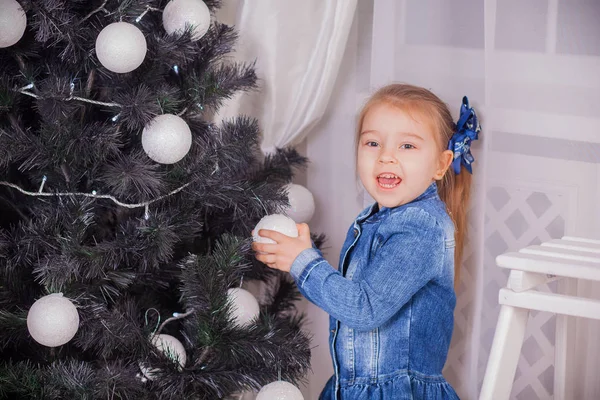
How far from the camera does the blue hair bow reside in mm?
1267

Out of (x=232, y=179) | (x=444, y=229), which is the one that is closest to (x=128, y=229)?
(x=232, y=179)

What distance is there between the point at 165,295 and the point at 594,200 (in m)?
0.77

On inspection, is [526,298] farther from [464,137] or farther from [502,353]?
[464,137]

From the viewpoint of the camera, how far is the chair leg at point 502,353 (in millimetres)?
1120

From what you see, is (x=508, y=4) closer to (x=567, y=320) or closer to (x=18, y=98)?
(x=567, y=320)

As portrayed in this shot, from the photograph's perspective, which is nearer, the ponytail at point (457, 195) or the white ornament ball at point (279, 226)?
the white ornament ball at point (279, 226)

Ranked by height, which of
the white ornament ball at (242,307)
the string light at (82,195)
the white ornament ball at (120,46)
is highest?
the white ornament ball at (120,46)

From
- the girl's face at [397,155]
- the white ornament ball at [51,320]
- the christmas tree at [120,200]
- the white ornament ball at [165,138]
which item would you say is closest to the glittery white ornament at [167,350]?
the christmas tree at [120,200]

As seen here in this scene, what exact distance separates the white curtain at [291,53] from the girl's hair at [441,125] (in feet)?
0.80

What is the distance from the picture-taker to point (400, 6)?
145 centimetres

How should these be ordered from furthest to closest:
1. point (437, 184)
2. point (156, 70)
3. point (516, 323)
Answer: point (437, 184), point (156, 70), point (516, 323)

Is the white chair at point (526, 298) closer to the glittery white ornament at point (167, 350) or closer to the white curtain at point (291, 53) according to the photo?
the glittery white ornament at point (167, 350)

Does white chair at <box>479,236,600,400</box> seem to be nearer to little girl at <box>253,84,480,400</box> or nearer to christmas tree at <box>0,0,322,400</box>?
little girl at <box>253,84,480,400</box>

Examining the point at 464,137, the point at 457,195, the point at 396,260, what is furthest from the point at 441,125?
the point at 396,260
